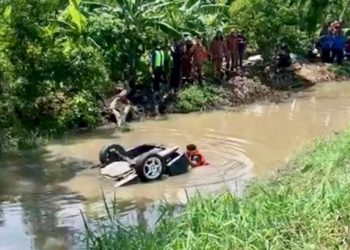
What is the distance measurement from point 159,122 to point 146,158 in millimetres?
5291

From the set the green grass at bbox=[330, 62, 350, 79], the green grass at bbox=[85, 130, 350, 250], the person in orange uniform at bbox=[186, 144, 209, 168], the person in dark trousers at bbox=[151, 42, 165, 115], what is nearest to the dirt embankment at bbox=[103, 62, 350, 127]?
the green grass at bbox=[330, 62, 350, 79]

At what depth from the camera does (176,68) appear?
1805 cm

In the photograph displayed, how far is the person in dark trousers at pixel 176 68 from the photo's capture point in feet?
59.2

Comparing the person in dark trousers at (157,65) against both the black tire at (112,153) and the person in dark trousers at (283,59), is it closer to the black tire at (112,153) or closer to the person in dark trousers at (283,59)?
the person in dark trousers at (283,59)

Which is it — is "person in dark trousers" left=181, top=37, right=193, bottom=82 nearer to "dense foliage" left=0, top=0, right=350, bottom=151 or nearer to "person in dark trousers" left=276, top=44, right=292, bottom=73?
"dense foliage" left=0, top=0, right=350, bottom=151

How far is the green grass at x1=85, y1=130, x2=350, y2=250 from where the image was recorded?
20.7ft

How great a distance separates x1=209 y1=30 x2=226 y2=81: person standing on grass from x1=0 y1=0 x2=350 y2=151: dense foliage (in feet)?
1.46

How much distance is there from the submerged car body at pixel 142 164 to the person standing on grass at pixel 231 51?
8.13 metres

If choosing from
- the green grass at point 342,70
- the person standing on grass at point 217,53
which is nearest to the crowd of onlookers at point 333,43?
the green grass at point 342,70

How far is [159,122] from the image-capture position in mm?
16125

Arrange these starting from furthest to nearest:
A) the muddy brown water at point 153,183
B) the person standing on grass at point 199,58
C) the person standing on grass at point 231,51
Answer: the person standing on grass at point 231,51
the person standing on grass at point 199,58
the muddy brown water at point 153,183

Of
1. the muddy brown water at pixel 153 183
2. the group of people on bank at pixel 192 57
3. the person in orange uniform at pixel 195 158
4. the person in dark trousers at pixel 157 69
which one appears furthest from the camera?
the group of people on bank at pixel 192 57

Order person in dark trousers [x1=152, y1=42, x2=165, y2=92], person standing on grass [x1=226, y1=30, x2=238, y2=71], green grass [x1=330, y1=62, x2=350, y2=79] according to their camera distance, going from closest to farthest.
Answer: person in dark trousers [x1=152, y1=42, x2=165, y2=92]
person standing on grass [x1=226, y1=30, x2=238, y2=71]
green grass [x1=330, y1=62, x2=350, y2=79]

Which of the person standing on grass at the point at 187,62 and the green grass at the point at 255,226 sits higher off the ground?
the person standing on grass at the point at 187,62
